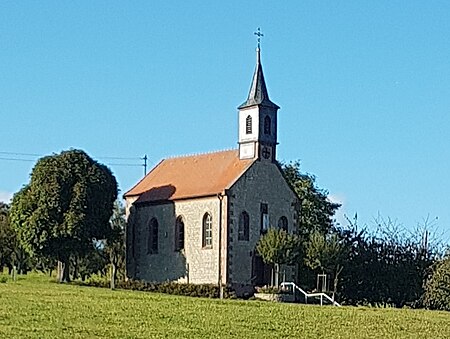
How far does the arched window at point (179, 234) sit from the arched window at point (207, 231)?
7.08ft

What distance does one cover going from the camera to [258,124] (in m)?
58.7

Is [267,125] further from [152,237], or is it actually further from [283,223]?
[152,237]

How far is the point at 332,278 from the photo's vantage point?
5869 cm

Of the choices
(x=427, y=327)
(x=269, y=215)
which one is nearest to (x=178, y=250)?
(x=269, y=215)

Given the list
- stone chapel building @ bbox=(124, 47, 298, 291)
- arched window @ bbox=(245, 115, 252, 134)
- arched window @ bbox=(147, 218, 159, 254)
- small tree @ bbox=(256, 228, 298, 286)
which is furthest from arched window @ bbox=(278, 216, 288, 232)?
arched window @ bbox=(147, 218, 159, 254)

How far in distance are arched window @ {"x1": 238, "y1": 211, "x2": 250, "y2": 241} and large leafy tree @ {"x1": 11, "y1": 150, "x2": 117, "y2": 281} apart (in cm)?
795

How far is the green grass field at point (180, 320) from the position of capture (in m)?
25.2

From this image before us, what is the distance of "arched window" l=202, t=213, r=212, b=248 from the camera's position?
57.7 meters

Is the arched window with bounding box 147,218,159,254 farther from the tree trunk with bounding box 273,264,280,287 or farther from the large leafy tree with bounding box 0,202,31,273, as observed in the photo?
the tree trunk with bounding box 273,264,280,287

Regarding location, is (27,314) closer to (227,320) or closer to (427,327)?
(227,320)

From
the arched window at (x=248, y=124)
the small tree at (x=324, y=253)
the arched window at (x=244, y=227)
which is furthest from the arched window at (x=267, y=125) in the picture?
the small tree at (x=324, y=253)

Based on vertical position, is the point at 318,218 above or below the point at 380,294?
above

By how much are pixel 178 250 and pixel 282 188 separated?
725 cm

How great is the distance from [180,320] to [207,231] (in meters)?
29.4
